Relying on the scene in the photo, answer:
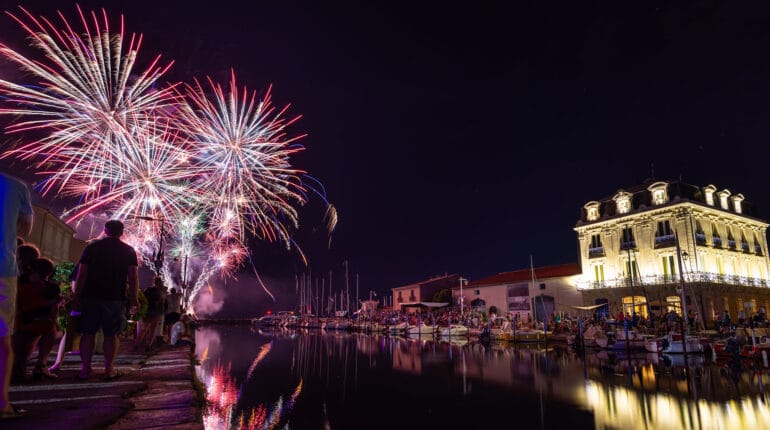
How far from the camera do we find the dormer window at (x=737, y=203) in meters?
41.1

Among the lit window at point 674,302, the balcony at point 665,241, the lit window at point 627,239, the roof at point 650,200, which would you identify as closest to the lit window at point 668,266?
the balcony at point 665,241

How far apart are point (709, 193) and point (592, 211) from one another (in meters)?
8.96

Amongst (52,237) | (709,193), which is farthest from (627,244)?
(52,237)

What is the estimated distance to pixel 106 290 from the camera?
5.35m

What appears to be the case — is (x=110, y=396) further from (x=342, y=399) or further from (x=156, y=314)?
(x=156, y=314)

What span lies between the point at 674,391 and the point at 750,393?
60.9 inches

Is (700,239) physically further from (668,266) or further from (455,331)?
(455,331)

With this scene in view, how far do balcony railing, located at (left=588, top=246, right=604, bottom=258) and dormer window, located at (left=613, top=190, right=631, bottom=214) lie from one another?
3.54 meters

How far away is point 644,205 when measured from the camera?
38562 mm

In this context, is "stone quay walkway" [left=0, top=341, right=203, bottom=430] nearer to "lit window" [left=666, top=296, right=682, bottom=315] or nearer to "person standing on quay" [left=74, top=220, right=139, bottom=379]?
"person standing on quay" [left=74, top=220, right=139, bottom=379]

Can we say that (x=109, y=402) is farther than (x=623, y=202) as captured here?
No

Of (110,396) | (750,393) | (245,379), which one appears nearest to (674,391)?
(750,393)

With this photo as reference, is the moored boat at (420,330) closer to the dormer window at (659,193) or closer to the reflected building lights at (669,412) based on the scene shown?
the dormer window at (659,193)

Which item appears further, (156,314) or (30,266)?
(156,314)
